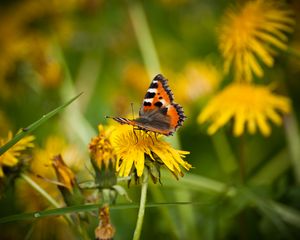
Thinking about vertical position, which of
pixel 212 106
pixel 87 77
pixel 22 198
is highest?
pixel 87 77

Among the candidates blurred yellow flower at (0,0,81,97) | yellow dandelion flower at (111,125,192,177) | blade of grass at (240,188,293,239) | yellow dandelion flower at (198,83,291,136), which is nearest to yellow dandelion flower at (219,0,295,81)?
yellow dandelion flower at (198,83,291,136)

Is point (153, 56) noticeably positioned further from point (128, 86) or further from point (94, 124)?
point (94, 124)

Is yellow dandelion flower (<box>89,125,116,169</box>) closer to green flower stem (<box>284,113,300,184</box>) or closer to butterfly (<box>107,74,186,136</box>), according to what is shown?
butterfly (<box>107,74,186,136</box>)

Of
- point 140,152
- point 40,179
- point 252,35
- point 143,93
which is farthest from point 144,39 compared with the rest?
point 140,152

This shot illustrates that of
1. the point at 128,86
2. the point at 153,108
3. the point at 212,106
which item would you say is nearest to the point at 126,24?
the point at 128,86

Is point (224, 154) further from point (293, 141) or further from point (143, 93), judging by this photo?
point (143, 93)
